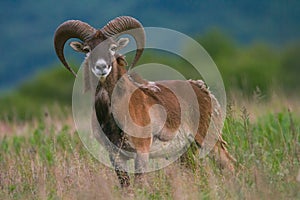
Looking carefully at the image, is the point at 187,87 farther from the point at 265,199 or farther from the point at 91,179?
the point at 265,199

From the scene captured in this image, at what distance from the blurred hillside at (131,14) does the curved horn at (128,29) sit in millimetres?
59076

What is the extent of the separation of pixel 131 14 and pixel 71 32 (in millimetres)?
87526

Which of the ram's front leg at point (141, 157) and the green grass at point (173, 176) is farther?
the ram's front leg at point (141, 157)

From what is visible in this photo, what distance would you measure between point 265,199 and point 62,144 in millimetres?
6175

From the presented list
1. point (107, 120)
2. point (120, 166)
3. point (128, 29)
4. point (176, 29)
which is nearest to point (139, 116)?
point (107, 120)

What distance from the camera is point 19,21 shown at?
184 meters

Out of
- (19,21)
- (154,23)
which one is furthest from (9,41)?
(154,23)

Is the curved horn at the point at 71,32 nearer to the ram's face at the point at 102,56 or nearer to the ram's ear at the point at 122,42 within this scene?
the ram's face at the point at 102,56

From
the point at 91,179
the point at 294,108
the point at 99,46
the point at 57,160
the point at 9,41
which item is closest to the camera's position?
the point at 91,179

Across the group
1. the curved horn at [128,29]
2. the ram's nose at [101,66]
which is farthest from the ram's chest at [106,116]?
the curved horn at [128,29]

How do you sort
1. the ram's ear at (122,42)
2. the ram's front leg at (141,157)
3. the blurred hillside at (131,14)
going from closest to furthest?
1. the ram's front leg at (141,157)
2. the ram's ear at (122,42)
3. the blurred hillside at (131,14)

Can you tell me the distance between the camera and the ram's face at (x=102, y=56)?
1102cm

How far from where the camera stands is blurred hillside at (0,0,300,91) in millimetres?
99500

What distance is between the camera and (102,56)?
11156 mm
